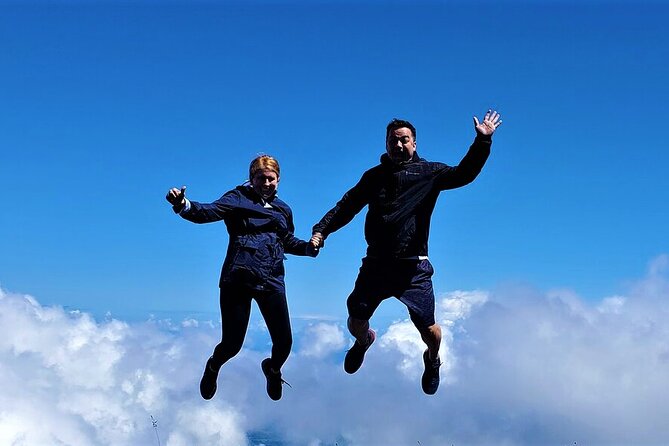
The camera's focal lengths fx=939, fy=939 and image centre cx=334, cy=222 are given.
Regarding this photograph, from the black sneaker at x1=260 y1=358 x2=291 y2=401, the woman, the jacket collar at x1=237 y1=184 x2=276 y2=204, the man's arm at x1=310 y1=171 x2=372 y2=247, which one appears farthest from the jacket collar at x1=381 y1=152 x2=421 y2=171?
the black sneaker at x1=260 y1=358 x2=291 y2=401

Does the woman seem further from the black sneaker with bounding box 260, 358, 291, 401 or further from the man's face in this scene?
the man's face

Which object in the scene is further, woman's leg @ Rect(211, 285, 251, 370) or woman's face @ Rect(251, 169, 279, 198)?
woman's face @ Rect(251, 169, 279, 198)

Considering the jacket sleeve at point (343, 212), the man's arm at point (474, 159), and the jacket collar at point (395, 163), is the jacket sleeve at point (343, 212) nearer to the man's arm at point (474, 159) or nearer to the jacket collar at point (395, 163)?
the jacket collar at point (395, 163)

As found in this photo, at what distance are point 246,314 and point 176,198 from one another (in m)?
2.25

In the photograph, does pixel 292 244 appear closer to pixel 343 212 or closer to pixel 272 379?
pixel 343 212

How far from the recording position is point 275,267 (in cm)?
1511

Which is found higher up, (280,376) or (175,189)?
(175,189)

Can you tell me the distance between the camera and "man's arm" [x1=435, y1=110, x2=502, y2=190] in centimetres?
1440

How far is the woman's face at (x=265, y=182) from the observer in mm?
15188

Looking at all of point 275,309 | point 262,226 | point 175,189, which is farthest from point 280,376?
point 175,189

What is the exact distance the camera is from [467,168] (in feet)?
47.9

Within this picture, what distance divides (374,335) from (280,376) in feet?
5.77

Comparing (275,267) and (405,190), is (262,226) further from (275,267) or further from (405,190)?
(405,190)

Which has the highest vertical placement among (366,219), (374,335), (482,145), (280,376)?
(482,145)
